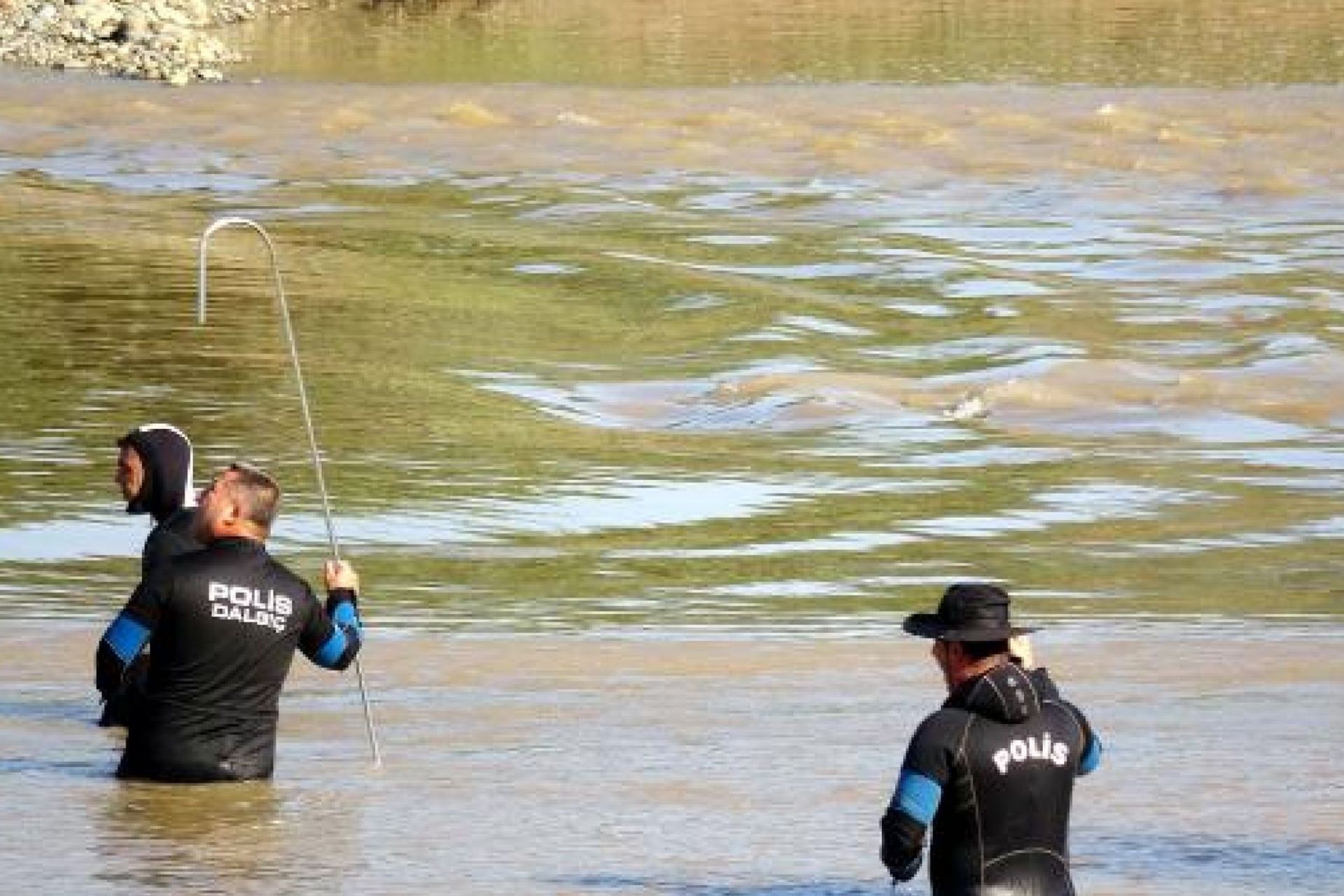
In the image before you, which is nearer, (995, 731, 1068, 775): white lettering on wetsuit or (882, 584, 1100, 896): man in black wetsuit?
(882, 584, 1100, 896): man in black wetsuit

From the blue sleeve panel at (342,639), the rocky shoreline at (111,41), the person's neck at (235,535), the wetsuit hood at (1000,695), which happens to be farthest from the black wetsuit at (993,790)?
the rocky shoreline at (111,41)

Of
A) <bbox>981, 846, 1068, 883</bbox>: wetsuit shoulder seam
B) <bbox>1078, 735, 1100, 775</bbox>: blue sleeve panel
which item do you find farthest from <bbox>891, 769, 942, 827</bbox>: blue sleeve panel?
<bbox>1078, 735, 1100, 775</bbox>: blue sleeve panel

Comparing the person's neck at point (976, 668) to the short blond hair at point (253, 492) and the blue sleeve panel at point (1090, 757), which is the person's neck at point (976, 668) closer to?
the blue sleeve panel at point (1090, 757)

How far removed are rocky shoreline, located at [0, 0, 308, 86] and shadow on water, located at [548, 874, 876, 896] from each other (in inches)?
1688

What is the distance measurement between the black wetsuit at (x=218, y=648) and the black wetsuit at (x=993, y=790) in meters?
3.27

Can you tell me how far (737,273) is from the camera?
34531mm

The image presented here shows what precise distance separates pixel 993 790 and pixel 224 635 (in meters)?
3.72

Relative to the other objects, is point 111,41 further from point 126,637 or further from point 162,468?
point 126,637

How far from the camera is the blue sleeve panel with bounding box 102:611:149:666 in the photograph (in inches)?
451

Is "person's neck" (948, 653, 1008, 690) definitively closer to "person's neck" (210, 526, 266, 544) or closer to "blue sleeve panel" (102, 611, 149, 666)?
"person's neck" (210, 526, 266, 544)

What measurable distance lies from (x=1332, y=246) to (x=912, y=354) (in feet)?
32.1

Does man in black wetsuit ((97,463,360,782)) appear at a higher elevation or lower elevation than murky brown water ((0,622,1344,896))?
higher

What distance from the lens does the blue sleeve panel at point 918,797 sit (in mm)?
8461

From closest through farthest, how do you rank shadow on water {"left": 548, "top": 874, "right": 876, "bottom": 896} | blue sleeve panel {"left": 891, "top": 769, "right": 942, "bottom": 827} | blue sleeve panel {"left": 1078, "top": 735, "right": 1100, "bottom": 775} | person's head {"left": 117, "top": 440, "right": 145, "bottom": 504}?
blue sleeve panel {"left": 891, "top": 769, "right": 942, "bottom": 827}
blue sleeve panel {"left": 1078, "top": 735, "right": 1100, "bottom": 775}
shadow on water {"left": 548, "top": 874, "right": 876, "bottom": 896}
person's head {"left": 117, "top": 440, "right": 145, "bottom": 504}
